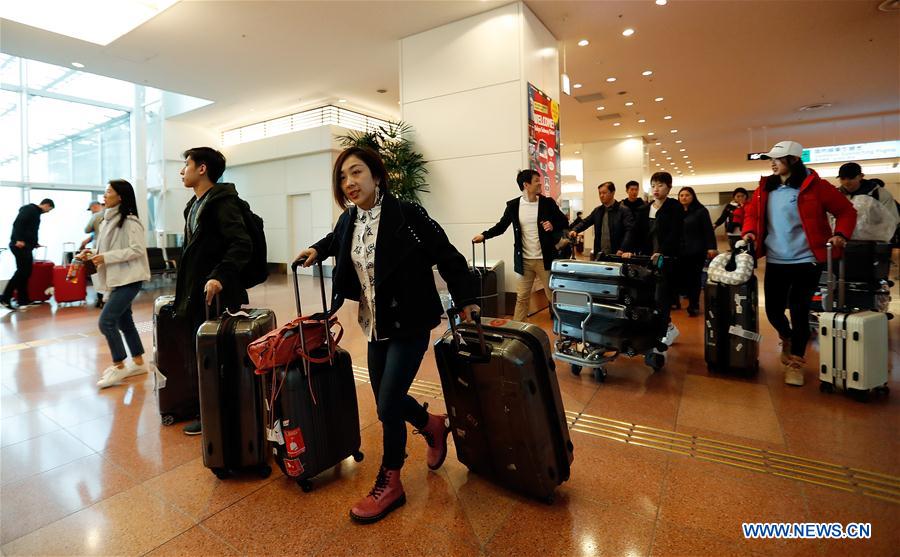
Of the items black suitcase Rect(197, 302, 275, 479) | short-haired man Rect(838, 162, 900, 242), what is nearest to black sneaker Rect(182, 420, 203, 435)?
black suitcase Rect(197, 302, 275, 479)

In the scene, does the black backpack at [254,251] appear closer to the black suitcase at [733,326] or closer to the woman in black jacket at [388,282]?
the woman in black jacket at [388,282]

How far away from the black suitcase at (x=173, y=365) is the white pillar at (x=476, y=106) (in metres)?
4.07

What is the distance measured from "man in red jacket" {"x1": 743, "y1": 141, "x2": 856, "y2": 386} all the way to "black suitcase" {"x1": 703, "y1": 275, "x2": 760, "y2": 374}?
155 mm

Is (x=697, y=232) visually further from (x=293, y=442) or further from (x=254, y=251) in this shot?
(x=293, y=442)

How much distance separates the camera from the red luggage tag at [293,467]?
1.93 m

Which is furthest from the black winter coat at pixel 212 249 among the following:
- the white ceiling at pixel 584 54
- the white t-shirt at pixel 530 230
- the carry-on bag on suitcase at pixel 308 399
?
the white ceiling at pixel 584 54

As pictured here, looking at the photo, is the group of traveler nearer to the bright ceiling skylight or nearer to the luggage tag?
the luggage tag

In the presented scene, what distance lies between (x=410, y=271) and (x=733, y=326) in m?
2.73

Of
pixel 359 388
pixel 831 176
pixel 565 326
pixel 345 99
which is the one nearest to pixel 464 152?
pixel 565 326

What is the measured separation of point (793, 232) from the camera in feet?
10.2

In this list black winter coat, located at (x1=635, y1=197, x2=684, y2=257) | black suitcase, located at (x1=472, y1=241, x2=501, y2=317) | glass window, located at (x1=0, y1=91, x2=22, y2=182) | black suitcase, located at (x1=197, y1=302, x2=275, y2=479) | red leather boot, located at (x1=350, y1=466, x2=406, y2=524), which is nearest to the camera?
red leather boot, located at (x1=350, y1=466, x2=406, y2=524)

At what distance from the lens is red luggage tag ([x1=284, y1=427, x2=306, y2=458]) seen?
1904 mm

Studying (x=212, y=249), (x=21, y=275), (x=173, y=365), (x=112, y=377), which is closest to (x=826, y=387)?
(x=212, y=249)

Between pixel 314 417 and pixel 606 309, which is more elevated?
pixel 606 309
